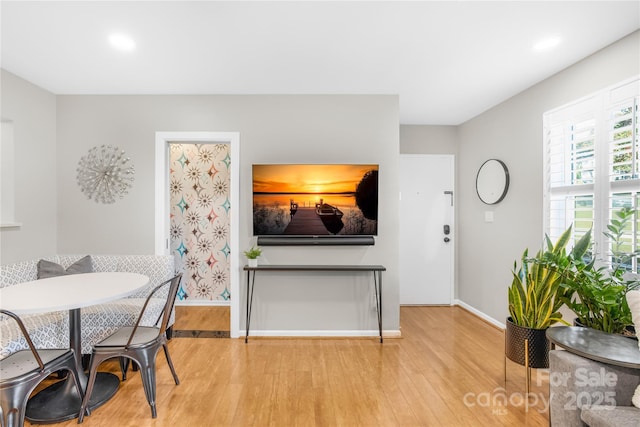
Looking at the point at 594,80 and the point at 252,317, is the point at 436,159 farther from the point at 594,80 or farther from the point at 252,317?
the point at 252,317

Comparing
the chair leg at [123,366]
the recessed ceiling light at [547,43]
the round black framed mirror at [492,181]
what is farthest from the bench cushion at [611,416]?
the chair leg at [123,366]

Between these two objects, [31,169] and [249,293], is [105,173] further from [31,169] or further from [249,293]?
[249,293]

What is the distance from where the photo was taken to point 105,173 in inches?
134

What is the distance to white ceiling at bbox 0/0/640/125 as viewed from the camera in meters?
1.99

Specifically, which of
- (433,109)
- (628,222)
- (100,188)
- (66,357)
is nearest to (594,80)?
(628,222)

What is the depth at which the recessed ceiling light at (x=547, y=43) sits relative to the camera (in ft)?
7.52

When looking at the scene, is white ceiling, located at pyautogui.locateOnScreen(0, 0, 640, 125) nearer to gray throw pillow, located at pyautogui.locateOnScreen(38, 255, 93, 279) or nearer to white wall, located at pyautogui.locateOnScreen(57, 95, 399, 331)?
white wall, located at pyautogui.locateOnScreen(57, 95, 399, 331)

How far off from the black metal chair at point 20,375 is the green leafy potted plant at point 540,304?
2909 mm

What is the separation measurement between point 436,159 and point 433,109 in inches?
32.8

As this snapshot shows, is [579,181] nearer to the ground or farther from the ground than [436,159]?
nearer to the ground

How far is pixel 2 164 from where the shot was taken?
2883 millimetres

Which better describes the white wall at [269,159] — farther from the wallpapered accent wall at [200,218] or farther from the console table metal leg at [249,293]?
the wallpapered accent wall at [200,218]

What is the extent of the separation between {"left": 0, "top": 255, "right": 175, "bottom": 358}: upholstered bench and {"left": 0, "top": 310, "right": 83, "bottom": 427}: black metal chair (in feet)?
1.58

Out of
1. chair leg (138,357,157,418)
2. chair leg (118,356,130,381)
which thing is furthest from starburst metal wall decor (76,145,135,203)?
chair leg (138,357,157,418)
